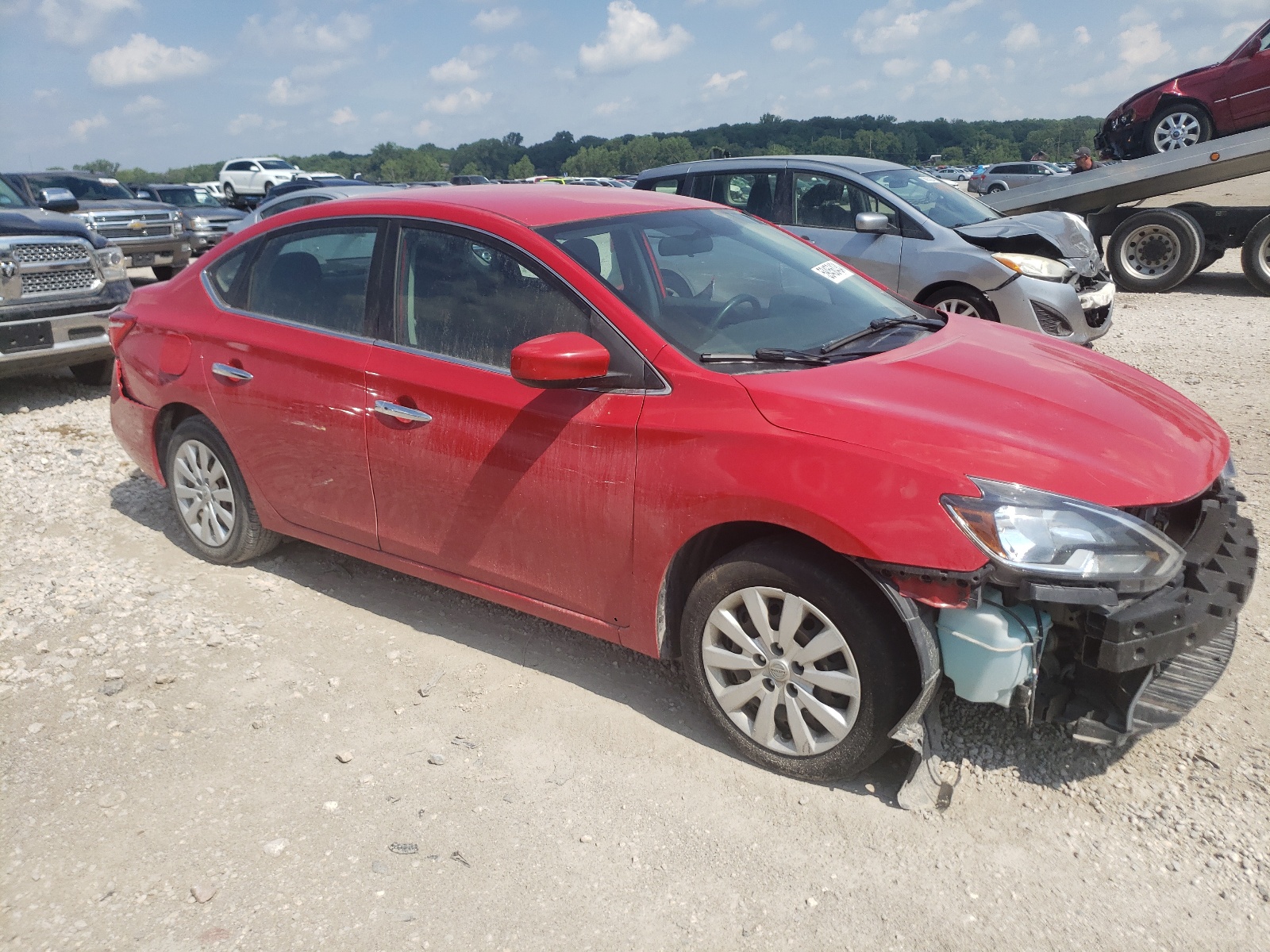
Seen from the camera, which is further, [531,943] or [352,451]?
[352,451]

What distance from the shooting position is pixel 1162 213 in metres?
11.5

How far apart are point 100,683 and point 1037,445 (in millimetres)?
3349

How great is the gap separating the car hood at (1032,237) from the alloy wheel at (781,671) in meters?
5.92

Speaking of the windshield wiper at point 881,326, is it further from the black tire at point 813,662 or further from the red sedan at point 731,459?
the black tire at point 813,662

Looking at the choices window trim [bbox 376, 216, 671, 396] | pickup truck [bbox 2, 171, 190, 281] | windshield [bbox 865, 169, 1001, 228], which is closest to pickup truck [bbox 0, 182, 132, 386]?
window trim [bbox 376, 216, 671, 396]

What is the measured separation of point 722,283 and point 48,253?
245 inches

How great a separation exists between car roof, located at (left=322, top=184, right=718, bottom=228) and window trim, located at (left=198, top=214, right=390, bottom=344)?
0.12m

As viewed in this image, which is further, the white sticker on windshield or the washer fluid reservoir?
the white sticker on windshield

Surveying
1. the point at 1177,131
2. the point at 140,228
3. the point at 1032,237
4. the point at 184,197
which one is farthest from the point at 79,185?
the point at 1177,131

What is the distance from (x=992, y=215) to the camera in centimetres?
886

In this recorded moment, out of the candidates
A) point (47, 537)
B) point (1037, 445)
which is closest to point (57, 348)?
point (47, 537)

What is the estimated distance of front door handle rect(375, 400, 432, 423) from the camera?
3.48m

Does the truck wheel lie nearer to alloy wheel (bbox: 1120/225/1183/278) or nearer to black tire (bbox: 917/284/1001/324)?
alloy wheel (bbox: 1120/225/1183/278)

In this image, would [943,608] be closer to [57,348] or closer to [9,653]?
[9,653]
